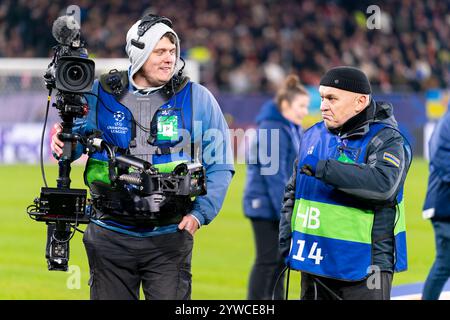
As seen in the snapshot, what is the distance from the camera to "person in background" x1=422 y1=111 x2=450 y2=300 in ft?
28.9

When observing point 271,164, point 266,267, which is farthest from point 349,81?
point 266,267

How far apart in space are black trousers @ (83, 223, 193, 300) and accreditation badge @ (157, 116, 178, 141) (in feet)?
1.77

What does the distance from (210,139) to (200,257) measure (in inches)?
286

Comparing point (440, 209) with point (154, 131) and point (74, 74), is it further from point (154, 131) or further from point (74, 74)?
point (74, 74)

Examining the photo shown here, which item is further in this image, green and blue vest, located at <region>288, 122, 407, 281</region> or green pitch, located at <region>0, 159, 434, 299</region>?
green pitch, located at <region>0, 159, 434, 299</region>

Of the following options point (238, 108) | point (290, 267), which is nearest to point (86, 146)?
point (290, 267)

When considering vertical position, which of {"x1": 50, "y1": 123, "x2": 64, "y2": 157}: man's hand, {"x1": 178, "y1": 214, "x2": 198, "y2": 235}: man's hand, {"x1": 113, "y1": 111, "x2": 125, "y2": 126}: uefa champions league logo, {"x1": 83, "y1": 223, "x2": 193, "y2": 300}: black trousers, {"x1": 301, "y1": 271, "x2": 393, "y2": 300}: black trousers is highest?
{"x1": 113, "y1": 111, "x2": 125, "y2": 126}: uefa champions league logo

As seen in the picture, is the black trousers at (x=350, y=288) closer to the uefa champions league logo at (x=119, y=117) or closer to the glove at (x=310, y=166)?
the glove at (x=310, y=166)

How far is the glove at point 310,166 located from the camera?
19.0 feet

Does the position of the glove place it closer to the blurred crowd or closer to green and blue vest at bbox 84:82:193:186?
green and blue vest at bbox 84:82:193:186

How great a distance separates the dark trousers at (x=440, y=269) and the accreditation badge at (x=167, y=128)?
3802 mm

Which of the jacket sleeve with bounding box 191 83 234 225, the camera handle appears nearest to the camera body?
the camera handle

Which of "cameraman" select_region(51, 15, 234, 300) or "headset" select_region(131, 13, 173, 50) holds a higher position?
"headset" select_region(131, 13, 173, 50)

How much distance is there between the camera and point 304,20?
34.7m
